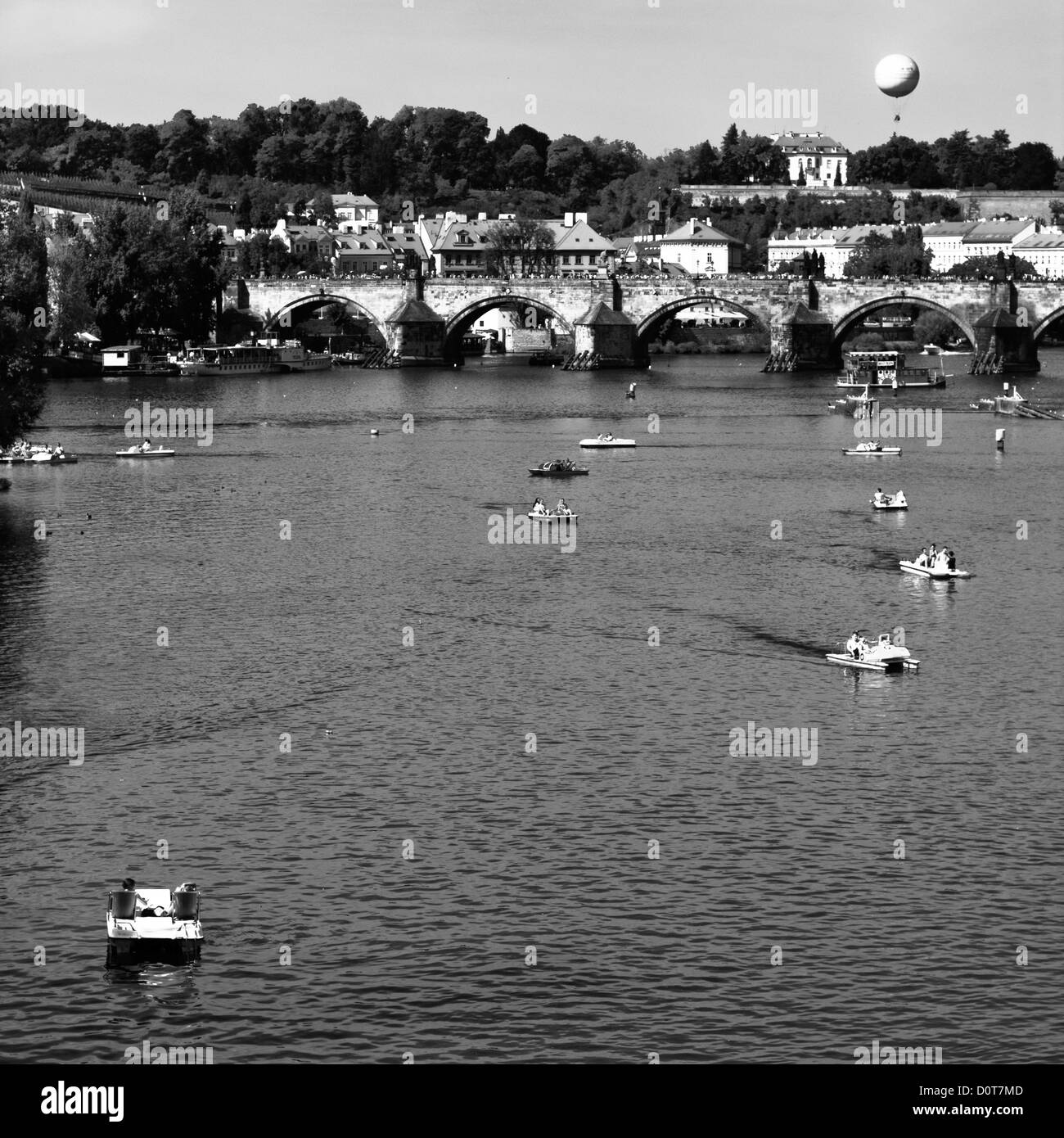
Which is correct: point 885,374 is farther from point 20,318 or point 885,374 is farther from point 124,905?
point 124,905

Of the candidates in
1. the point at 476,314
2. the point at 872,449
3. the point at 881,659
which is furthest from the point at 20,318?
the point at 476,314

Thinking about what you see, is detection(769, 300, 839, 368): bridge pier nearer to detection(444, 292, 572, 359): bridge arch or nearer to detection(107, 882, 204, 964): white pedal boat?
detection(444, 292, 572, 359): bridge arch

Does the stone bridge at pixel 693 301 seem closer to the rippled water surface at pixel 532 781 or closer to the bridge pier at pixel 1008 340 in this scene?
the bridge pier at pixel 1008 340

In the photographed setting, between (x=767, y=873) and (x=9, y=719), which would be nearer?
(x=767, y=873)

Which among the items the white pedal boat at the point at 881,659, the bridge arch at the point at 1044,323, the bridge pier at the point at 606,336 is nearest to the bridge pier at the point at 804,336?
the bridge pier at the point at 606,336
